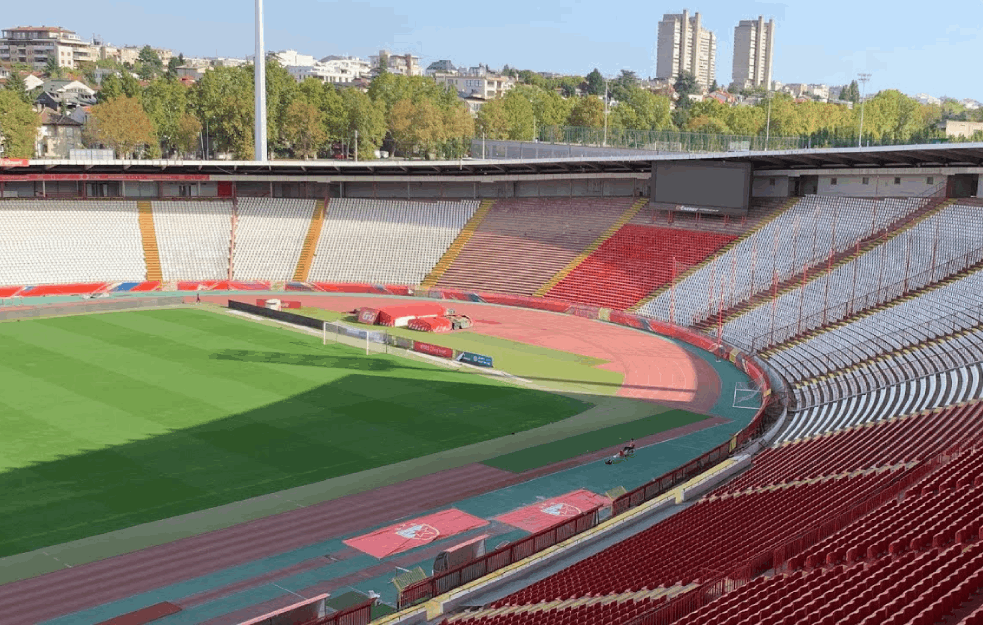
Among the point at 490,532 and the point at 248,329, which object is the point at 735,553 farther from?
the point at 248,329

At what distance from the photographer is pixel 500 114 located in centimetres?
12488

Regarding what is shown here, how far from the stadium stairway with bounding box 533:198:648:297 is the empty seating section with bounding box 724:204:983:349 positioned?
13.7 m

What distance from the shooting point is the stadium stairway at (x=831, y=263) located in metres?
54.4

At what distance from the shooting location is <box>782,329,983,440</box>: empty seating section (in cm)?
3292

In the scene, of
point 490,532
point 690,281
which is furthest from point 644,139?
point 490,532

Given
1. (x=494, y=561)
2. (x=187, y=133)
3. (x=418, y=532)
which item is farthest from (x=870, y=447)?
(x=187, y=133)

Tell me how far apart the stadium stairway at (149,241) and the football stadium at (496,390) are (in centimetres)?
24

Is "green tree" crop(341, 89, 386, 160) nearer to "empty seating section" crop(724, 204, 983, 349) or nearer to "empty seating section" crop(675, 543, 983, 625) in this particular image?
"empty seating section" crop(724, 204, 983, 349)

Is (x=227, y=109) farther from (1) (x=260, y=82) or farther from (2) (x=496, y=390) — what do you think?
(2) (x=496, y=390)

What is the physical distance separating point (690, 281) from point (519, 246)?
44.7 ft

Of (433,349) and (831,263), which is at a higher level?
(831,263)

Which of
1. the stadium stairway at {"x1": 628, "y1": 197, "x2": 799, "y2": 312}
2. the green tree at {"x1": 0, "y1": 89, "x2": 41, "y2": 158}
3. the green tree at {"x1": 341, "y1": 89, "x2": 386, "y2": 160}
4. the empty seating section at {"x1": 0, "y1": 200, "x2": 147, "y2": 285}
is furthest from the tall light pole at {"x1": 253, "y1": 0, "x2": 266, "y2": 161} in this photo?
the green tree at {"x1": 0, "y1": 89, "x2": 41, "y2": 158}

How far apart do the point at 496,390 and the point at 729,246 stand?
76.3ft

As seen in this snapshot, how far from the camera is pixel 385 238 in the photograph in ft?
238
